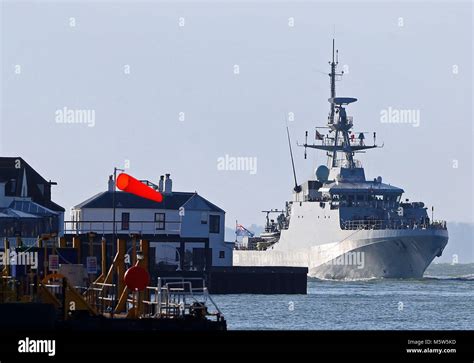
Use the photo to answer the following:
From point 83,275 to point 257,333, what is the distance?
19.3 meters

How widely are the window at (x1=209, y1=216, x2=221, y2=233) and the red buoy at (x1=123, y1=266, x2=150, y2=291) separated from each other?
68391 mm

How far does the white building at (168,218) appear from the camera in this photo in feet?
370

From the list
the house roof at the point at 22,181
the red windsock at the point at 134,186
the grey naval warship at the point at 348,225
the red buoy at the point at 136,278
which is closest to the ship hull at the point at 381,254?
the grey naval warship at the point at 348,225

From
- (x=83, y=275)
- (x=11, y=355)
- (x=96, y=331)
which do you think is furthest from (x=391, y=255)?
(x=11, y=355)

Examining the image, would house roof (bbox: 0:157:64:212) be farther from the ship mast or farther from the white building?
the ship mast

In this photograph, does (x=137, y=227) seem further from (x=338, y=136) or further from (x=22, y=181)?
(x=338, y=136)

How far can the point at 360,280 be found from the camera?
147125 mm

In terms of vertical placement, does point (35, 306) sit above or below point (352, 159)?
below

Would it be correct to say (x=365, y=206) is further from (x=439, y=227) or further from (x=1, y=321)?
(x=1, y=321)

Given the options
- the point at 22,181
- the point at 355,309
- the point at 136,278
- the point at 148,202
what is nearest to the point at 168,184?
the point at 148,202

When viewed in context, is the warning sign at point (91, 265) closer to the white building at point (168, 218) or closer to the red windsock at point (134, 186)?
the red windsock at point (134, 186)

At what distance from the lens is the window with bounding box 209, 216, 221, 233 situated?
385 feet

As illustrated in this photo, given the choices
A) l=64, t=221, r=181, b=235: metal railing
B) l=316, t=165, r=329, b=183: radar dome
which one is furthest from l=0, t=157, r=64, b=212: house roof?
l=316, t=165, r=329, b=183: radar dome

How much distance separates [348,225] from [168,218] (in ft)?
119
